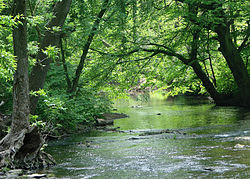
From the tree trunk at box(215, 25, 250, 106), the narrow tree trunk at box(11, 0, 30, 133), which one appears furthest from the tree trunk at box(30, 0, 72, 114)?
the tree trunk at box(215, 25, 250, 106)

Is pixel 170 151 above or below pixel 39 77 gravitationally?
below

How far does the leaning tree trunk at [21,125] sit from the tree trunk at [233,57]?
506 inches

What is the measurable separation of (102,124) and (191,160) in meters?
10.2

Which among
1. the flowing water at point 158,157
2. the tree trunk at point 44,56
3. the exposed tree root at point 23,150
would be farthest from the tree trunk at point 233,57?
the exposed tree root at point 23,150

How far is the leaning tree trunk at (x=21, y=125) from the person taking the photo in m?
6.77

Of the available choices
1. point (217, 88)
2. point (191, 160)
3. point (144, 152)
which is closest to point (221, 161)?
point (191, 160)

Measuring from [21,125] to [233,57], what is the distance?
46.9ft

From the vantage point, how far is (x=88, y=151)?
893cm

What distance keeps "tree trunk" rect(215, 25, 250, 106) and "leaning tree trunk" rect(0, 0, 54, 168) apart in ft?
42.1

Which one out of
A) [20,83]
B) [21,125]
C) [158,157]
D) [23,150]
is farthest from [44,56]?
[158,157]

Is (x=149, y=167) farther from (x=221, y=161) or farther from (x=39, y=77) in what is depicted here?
(x=39, y=77)

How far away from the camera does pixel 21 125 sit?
6898 millimetres

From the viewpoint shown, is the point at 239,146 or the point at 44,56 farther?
the point at 44,56

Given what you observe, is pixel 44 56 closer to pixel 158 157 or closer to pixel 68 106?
pixel 158 157
